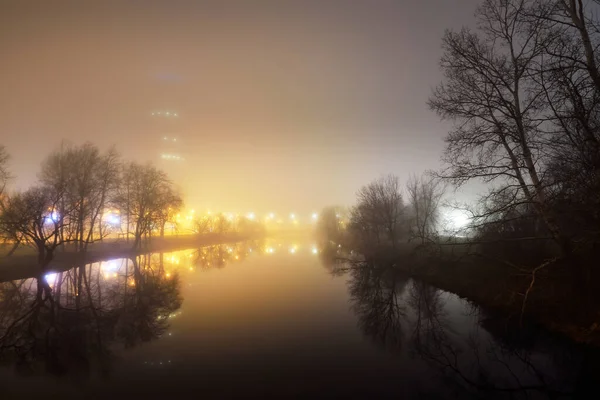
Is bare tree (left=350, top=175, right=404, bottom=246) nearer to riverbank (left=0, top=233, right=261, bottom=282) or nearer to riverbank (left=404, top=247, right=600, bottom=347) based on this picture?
riverbank (left=404, top=247, right=600, bottom=347)

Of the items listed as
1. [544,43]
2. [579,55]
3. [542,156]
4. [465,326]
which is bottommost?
[465,326]

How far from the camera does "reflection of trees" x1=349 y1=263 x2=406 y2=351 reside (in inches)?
584

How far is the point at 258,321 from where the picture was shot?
16625 mm

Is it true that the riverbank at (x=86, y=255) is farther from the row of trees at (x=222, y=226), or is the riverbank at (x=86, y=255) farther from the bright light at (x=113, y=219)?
the row of trees at (x=222, y=226)

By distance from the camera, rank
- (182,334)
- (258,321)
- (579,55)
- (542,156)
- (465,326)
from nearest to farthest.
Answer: (579,55) < (542,156) < (182,334) < (465,326) < (258,321)

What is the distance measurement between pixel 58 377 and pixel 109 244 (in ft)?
158

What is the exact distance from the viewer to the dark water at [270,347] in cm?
960

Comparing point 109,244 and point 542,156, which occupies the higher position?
point 542,156

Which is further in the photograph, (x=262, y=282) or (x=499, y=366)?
(x=262, y=282)

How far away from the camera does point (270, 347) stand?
13.0m

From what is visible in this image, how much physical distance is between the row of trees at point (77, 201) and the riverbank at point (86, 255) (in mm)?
1228

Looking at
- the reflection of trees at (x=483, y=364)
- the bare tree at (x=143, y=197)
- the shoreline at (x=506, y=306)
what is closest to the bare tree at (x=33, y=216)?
the bare tree at (x=143, y=197)

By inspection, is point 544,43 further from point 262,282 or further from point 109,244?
point 109,244

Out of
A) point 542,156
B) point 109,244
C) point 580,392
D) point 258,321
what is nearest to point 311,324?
point 258,321
